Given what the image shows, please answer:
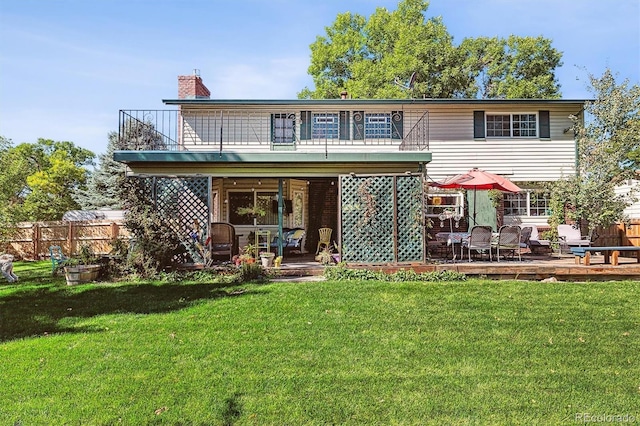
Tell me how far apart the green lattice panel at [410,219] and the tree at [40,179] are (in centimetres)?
1325

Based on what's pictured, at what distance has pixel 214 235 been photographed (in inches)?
410

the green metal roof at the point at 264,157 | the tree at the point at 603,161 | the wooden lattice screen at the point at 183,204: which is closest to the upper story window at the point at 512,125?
the tree at the point at 603,161

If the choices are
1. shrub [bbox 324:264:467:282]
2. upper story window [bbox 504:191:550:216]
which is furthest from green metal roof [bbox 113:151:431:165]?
upper story window [bbox 504:191:550:216]

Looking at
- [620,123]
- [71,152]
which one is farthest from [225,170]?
[71,152]

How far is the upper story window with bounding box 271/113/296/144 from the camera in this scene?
1524 cm

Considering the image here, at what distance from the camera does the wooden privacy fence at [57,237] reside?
597 inches

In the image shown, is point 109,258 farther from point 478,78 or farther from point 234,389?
point 478,78

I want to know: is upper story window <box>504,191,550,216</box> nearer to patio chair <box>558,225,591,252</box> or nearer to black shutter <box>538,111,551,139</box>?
black shutter <box>538,111,551,139</box>

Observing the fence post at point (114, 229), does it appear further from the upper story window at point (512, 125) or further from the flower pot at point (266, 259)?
the upper story window at point (512, 125)

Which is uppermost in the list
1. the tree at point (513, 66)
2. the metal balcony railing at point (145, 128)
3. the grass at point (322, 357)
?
the tree at point (513, 66)

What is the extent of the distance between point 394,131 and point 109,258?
10392 millimetres

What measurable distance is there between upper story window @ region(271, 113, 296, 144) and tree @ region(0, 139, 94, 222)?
31.3 ft

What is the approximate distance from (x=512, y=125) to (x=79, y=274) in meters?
14.6

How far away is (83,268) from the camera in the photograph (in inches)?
349
